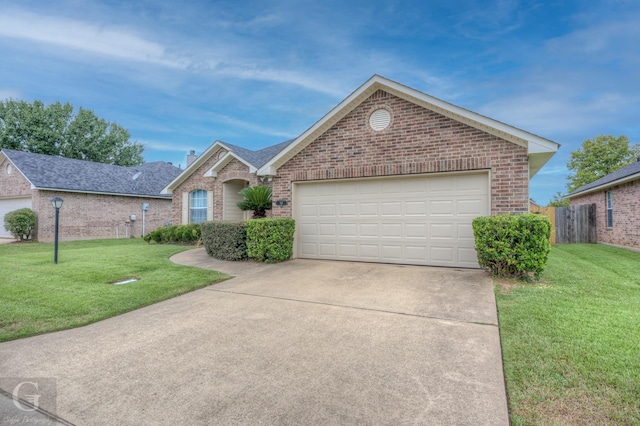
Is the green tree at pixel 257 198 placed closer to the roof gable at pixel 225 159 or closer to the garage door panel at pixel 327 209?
the garage door panel at pixel 327 209

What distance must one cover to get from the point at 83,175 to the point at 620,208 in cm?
2871

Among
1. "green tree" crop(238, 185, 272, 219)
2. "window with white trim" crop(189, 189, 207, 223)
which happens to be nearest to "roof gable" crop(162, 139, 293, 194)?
"window with white trim" crop(189, 189, 207, 223)

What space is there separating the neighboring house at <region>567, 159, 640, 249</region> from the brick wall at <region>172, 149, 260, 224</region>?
15.3 meters

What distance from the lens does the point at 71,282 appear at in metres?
6.33

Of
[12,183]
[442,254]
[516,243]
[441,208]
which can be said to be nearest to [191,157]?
[12,183]

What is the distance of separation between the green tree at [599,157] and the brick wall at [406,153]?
100 ft

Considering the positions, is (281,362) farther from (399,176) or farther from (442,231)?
(399,176)

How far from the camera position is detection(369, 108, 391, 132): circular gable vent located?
8.31 metres

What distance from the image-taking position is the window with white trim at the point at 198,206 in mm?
15438

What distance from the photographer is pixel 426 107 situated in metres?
7.82

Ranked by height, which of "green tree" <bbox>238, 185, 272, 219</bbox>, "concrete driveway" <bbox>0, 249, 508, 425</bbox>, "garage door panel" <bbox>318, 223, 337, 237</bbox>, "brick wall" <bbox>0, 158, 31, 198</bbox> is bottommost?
"concrete driveway" <bbox>0, 249, 508, 425</bbox>

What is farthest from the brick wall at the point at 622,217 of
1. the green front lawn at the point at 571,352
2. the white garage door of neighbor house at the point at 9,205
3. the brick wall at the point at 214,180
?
the white garage door of neighbor house at the point at 9,205

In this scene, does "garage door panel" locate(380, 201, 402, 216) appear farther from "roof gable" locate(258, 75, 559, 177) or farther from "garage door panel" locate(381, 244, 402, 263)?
"roof gable" locate(258, 75, 559, 177)

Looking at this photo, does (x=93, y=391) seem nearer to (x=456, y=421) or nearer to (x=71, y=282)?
(x=456, y=421)
